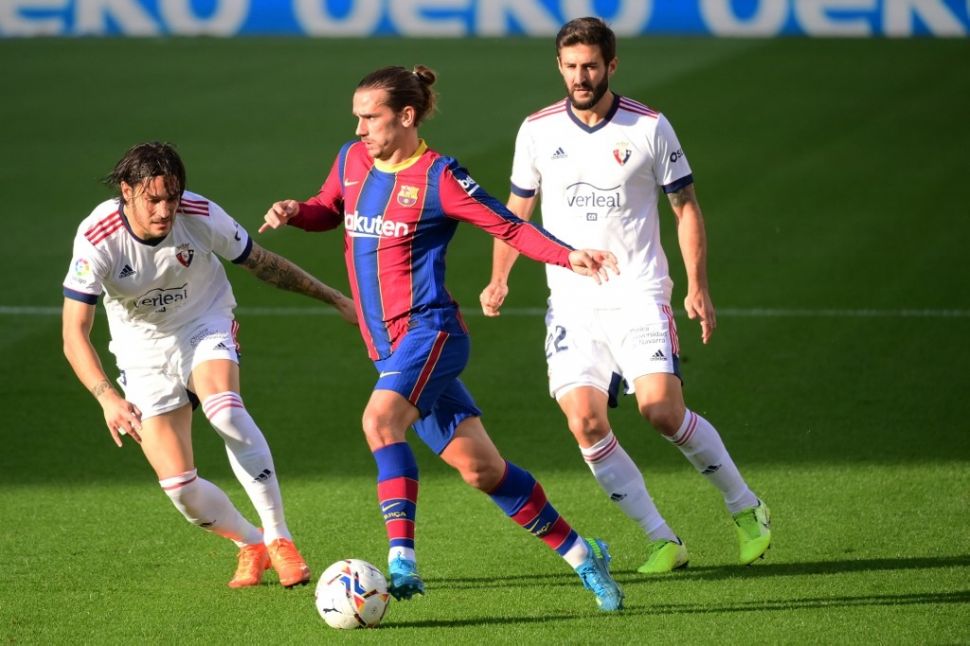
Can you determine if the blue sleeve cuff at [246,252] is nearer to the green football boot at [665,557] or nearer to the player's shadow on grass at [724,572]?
the player's shadow on grass at [724,572]

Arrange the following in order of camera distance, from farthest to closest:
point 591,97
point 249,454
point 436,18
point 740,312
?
1. point 436,18
2. point 740,312
3. point 591,97
4. point 249,454

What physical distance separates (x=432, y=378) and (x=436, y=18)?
762 inches

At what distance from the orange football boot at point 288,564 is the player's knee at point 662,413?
1.50 metres

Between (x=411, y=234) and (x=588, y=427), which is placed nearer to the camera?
(x=411, y=234)

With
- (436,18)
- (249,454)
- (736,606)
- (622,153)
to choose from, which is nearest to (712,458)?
(736,606)

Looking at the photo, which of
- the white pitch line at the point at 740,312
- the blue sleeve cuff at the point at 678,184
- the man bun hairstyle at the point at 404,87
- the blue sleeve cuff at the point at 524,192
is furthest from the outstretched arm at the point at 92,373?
the white pitch line at the point at 740,312

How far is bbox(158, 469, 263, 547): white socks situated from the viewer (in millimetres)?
6312

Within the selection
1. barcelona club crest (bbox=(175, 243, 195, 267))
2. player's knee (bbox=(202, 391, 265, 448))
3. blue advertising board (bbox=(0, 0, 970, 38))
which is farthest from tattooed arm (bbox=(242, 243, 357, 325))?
blue advertising board (bbox=(0, 0, 970, 38))

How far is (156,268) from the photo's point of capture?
20.7 ft

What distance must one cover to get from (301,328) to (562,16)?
539 inches

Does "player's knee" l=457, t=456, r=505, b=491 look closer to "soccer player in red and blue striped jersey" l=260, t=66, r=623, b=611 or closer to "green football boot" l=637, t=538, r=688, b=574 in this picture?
"soccer player in red and blue striped jersey" l=260, t=66, r=623, b=611

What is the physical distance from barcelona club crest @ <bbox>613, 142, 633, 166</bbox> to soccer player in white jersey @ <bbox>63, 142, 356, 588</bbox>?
1254 millimetres

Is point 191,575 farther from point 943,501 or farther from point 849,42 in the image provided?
point 849,42

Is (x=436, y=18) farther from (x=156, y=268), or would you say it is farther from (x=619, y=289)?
(x=156, y=268)
